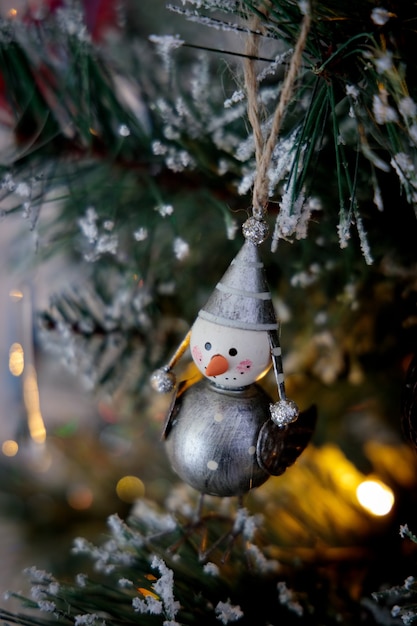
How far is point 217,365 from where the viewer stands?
1.08 ft

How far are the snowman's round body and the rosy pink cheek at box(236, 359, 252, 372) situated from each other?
23mm

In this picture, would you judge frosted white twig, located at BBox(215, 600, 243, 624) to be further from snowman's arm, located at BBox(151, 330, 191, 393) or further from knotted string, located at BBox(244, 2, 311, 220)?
knotted string, located at BBox(244, 2, 311, 220)

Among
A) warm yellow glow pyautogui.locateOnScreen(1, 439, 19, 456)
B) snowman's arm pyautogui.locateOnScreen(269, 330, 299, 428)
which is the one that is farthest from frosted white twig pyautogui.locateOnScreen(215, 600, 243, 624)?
warm yellow glow pyautogui.locateOnScreen(1, 439, 19, 456)

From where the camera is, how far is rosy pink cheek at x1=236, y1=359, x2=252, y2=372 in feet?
1.09

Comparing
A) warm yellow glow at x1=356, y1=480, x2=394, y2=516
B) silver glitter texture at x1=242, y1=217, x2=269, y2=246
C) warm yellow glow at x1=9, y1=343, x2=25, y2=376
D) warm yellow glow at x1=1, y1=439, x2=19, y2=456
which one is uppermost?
silver glitter texture at x1=242, y1=217, x2=269, y2=246

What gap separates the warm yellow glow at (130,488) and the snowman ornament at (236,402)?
14.3 inches

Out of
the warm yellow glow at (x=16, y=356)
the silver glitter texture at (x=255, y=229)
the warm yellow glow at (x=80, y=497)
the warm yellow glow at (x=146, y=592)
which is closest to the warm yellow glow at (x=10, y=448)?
the warm yellow glow at (x=80, y=497)

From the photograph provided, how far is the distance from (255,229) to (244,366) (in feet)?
0.28

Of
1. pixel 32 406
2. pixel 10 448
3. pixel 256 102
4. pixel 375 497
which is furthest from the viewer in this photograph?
pixel 10 448

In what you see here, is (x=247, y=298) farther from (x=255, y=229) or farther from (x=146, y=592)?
(x=146, y=592)

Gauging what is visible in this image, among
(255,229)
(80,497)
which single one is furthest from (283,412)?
(80,497)

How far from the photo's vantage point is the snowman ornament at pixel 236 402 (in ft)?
1.08

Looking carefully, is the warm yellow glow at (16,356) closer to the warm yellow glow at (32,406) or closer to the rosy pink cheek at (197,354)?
the warm yellow glow at (32,406)

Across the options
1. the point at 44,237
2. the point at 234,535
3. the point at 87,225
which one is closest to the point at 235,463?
the point at 234,535
